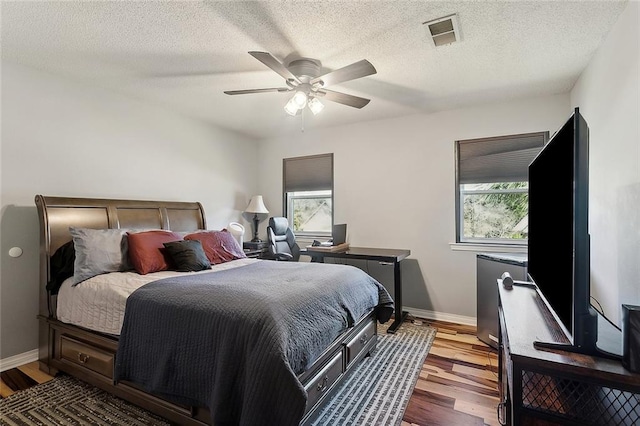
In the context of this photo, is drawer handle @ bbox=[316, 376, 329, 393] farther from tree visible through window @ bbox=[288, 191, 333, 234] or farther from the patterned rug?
tree visible through window @ bbox=[288, 191, 333, 234]

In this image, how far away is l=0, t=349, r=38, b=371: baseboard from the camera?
2.41 m

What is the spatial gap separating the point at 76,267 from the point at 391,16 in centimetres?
283

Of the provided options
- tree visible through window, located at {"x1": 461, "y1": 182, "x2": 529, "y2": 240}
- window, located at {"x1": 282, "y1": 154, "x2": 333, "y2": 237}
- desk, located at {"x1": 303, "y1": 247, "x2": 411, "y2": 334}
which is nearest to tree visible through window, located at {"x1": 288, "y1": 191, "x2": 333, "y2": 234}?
window, located at {"x1": 282, "y1": 154, "x2": 333, "y2": 237}

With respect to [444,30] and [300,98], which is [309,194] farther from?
[444,30]

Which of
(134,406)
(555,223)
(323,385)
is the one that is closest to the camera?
(555,223)

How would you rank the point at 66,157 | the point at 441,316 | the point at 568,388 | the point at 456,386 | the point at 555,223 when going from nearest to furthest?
the point at 568,388, the point at 555,223, the point at 456,386, the point at 66,157, the point at 441,316

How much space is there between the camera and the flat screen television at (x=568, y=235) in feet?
3.35

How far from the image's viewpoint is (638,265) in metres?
1.59

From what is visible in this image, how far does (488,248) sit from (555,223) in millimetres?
2134

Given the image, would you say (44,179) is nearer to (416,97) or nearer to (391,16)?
(391,16)

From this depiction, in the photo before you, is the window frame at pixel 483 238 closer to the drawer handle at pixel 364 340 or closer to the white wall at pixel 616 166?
the white wall at pixel 616 166

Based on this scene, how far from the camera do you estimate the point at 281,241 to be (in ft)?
13.4

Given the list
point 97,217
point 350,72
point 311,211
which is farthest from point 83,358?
point 311,211

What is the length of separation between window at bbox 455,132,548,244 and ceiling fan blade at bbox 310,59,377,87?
202 centimetres
